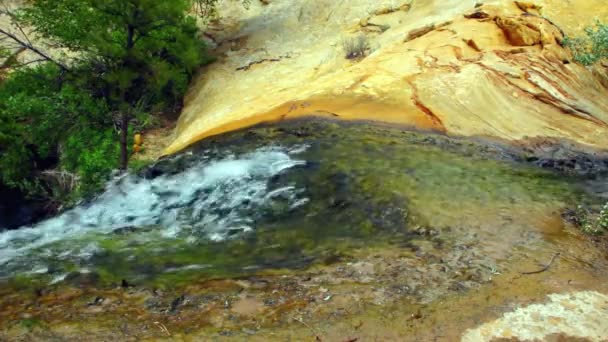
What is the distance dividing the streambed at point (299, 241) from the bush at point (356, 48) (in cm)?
402

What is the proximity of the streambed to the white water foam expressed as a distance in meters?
0.02

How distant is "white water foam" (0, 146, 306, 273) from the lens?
485 centimetres

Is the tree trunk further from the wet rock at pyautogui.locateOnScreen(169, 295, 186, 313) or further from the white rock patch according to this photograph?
the white rock patch

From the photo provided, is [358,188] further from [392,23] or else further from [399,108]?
A: [392,23]

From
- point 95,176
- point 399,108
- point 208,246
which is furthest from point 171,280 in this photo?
point 95,176

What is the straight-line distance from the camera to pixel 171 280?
147 inches

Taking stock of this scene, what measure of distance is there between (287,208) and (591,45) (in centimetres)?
723

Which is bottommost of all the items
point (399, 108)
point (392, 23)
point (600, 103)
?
point (600, 103)

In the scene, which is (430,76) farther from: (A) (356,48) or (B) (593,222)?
(B) (593,222)

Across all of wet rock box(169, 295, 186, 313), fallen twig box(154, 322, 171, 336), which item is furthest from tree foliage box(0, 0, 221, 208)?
fallen twig box(154, 322, 171, 336)

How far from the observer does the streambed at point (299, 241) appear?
3314mm

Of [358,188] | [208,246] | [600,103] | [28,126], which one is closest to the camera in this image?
[208,246]

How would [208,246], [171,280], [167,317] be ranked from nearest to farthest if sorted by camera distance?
[167,317] < [171,280] < [208,246]

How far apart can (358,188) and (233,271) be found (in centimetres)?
189
